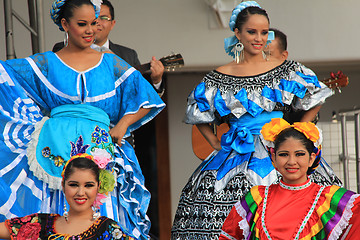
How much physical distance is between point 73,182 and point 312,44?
423cm

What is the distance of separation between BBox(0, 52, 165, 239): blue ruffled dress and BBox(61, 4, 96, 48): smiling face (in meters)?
0.15

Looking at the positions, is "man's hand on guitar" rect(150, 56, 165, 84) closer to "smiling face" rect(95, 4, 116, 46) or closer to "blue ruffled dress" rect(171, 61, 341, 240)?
"blue ruffled dress" rect(171, 61, 341, 240)

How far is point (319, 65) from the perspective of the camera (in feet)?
24.5

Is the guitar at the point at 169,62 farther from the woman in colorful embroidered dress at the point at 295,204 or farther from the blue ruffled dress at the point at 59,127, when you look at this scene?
the woman in colorful embroidered dress at the point at 295,204

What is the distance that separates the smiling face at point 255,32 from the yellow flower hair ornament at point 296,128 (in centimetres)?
105

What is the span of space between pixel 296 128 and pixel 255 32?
1188 mm

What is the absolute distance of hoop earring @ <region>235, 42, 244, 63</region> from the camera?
4702mm

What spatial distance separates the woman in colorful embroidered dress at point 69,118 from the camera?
165 inches

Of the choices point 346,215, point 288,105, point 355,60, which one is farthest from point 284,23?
point 346,215

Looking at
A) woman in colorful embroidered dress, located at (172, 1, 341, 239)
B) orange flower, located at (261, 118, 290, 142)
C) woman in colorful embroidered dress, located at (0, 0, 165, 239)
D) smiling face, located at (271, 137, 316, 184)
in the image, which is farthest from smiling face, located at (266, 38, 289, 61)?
smiling face, located at (271, 137, 316, 184)

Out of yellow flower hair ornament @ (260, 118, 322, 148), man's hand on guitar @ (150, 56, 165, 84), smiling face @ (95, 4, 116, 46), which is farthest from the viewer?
smiling face @ (95, 4, 116, 46)

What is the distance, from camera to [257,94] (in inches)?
180

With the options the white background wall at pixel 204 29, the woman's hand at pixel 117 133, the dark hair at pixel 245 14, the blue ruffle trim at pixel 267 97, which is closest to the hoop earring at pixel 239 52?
the dark hair at pixel 245 14

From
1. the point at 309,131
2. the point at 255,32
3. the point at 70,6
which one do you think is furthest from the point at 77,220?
the point at 255,32
